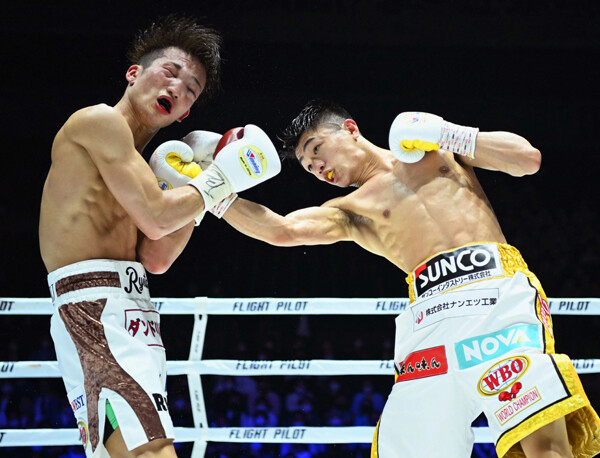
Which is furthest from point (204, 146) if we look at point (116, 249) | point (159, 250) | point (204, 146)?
point (116, 249)

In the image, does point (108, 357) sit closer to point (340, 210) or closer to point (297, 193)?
point (340, 210)

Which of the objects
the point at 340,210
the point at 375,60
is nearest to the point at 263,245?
the point at 375,60

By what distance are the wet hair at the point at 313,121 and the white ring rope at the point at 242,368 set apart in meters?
0.74

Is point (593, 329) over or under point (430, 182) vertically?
over

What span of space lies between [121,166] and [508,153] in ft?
4.28

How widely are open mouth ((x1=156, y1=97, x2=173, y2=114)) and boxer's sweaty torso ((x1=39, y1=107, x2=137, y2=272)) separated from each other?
0.25 metres

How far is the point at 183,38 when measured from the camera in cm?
220

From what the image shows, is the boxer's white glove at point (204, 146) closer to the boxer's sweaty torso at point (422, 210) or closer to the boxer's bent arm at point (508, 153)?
the boxer's sweaty torso at point (422, 210)

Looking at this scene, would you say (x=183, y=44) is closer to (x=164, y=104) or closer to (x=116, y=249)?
(x=164, y=104)

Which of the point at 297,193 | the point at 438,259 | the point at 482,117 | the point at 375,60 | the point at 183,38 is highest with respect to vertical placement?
the point at 375,60

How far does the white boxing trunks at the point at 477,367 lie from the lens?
6.19 feet

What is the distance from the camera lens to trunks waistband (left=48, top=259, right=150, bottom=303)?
1810 mm

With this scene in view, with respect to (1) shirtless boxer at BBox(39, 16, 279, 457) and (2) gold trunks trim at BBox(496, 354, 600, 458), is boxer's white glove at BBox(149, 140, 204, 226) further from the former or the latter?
(2) gold trunks trim at BBox(496, 354, 600, 458)

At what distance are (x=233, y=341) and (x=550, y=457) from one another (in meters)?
3.35
